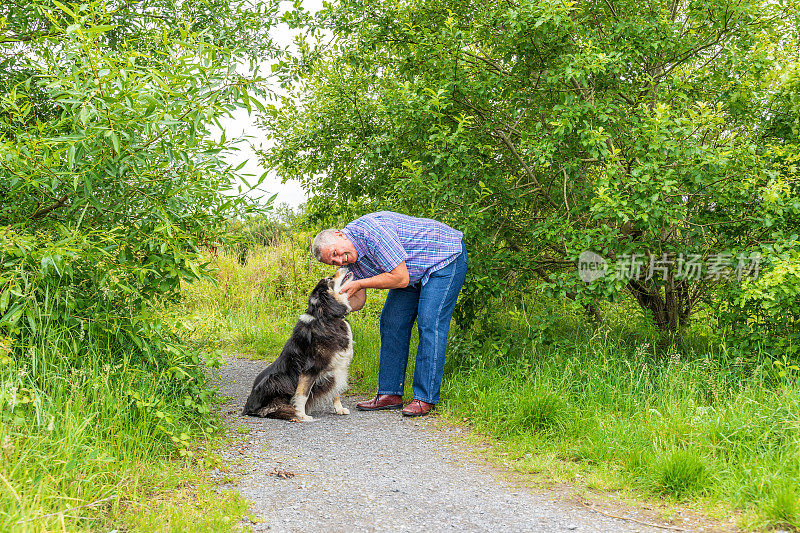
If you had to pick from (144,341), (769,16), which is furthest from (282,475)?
(769,16)

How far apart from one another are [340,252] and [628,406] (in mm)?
2399

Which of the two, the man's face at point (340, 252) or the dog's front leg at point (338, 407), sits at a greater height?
the man's face at point (340, 252)

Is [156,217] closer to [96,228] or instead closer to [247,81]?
[96,228]

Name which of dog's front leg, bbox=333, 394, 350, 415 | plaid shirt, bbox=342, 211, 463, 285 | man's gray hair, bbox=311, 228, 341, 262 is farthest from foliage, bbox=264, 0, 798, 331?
dog's front leg, bbox=333, 394, 350, 415

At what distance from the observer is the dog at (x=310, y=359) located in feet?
15.8

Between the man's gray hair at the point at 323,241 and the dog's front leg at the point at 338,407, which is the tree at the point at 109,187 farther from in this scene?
the dog's front leg at the point at 338,407

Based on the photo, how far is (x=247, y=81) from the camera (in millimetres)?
3473

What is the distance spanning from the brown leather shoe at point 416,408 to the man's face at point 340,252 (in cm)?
133

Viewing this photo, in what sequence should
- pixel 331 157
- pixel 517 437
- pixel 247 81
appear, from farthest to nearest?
pixel 331 157 < pixel 517 437 < pixel 247 81

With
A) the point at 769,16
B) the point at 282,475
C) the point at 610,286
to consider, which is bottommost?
the point at 282,475

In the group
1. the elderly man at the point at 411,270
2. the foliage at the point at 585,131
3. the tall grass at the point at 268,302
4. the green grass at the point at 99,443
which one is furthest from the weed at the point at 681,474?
the tall grass at the point at 268,302

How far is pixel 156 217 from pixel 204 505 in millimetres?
1679

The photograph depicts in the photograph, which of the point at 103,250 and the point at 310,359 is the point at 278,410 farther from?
the point at 103,250

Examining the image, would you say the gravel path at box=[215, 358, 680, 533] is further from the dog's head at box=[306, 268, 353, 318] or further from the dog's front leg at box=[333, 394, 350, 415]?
the dog's head at box=[306, 268, 353, 318]
